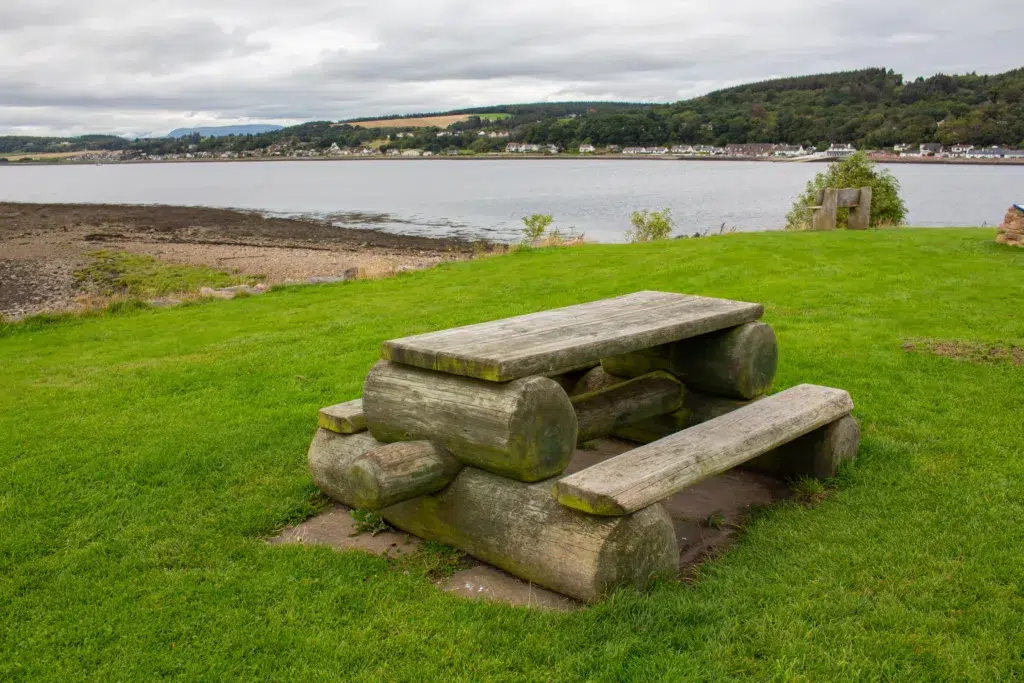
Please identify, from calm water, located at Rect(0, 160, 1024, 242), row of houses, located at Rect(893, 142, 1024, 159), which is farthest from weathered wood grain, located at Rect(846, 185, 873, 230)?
row of houses, located at Rect(893, 142, 1024, 159)

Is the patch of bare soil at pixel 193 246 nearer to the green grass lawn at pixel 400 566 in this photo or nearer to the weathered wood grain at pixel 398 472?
the green grass lawn at pixel 400 566

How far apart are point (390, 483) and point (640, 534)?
1.12 meters

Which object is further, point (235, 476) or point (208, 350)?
point (208, 350)

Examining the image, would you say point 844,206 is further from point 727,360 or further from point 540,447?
point 540,447

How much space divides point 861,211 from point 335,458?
1491 centimetres

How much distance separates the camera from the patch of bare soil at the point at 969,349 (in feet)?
21.7

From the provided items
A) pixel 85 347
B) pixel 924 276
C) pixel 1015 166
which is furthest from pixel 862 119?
pixel 85 347

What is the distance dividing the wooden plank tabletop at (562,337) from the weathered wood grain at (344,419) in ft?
1.88

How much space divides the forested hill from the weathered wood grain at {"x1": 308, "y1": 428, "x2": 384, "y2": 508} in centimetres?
9551

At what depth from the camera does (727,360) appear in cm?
499

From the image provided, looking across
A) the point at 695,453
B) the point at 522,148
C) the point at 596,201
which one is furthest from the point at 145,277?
the point at 522,148

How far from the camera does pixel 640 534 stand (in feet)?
10.8

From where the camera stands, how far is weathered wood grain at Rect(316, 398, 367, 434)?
4.38 meters

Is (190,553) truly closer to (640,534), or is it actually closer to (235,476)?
(235,476)
